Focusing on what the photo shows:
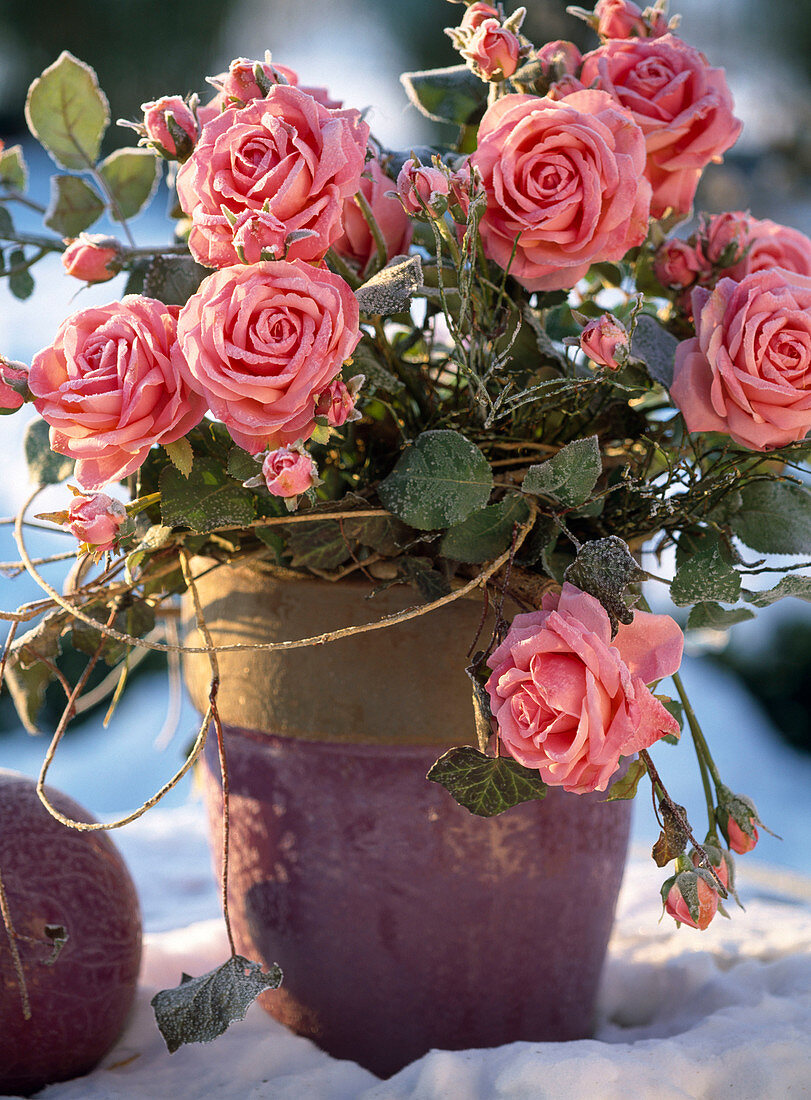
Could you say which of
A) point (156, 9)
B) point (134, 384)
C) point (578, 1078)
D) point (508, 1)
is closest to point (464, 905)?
point (578, 1078)

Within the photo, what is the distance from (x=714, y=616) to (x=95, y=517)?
0.30 meters

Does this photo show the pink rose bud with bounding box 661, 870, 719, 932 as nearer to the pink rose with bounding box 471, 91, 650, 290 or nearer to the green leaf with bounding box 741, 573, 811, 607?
the green leaf with bounding box 741, 573, 811, 607

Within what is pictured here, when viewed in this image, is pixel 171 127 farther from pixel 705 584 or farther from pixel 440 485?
pixel 705 584

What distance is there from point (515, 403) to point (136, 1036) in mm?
473

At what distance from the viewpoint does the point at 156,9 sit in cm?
276

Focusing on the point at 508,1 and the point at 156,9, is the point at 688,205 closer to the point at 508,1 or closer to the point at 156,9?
the point at 508,1

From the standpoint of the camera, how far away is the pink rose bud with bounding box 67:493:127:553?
15.9 inches

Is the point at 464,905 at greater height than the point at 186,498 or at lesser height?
lesser

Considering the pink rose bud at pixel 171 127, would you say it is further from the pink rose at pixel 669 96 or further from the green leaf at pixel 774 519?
the green leaf at pixel 774 519

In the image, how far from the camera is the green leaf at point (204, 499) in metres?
0.46

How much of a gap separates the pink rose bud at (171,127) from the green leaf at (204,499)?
15 centimetres

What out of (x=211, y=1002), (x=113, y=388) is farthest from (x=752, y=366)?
(x=211, y=1002)

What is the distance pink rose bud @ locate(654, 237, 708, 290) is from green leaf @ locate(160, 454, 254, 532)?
281 millimetres

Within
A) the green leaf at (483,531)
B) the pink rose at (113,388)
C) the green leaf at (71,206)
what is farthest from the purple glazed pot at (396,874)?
the green leaf at (71,206)
